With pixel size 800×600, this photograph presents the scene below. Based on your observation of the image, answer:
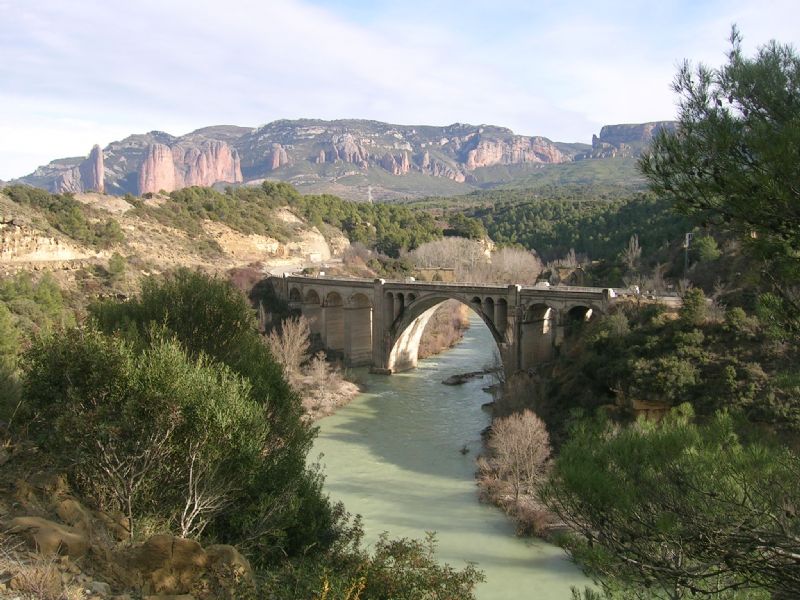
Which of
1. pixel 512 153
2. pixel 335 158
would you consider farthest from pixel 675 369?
pixel 512 153

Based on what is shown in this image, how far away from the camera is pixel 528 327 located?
82.0 feet

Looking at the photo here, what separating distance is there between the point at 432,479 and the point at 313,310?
20.3m

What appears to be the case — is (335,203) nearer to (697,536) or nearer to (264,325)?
(264,325)

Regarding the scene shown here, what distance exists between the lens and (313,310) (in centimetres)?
3550

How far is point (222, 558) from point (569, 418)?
13864 millimetres

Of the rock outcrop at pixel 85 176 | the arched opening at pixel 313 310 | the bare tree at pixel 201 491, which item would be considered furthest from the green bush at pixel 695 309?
the rock outcrop at pixel 85 176

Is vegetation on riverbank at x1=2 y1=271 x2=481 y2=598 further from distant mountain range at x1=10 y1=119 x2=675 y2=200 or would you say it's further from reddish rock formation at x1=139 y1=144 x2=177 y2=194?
reddish rock formation at x1=139 y1=144 x2=177 y2=194

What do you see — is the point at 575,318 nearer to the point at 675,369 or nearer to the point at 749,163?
the point at 675,369

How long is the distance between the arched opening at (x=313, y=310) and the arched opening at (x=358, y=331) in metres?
2.60

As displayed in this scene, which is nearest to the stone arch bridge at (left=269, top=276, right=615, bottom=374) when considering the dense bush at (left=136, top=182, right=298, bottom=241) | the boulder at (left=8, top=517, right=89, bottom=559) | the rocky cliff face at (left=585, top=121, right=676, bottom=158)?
the dense bush at (left=136, top=182, right=298, bottom=241)

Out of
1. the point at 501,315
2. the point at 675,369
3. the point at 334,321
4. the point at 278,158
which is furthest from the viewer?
the point at 278,158

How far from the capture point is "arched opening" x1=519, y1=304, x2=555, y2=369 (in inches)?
979

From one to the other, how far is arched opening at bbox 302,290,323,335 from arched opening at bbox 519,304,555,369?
13.4 metres

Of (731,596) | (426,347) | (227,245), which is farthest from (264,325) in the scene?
(731,596)
